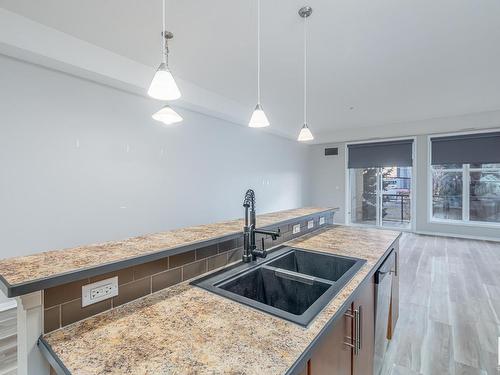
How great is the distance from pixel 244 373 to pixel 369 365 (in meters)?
1.31

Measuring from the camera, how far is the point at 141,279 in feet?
3.77

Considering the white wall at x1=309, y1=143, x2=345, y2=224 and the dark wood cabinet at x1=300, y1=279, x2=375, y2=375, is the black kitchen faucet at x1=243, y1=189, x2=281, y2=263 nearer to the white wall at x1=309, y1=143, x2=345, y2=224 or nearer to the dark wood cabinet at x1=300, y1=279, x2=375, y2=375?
the dark wood cabinet at x1=300, y1=279, x2=375, y2=375

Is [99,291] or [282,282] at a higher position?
[99,291]

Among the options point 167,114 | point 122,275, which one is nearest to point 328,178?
point 167,114

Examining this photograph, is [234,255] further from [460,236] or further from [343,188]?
[343,188]

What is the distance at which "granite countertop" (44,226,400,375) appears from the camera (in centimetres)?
73

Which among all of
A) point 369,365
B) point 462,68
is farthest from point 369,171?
point 369,365

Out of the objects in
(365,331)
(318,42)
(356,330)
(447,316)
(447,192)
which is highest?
(318,42)

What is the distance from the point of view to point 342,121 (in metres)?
6.76

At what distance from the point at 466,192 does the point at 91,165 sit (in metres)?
8.11

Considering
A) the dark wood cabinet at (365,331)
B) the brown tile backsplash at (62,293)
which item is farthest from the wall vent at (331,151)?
the brown tile backsplash at (62,293)

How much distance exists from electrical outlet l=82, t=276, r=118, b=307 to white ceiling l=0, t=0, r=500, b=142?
8.09 feet

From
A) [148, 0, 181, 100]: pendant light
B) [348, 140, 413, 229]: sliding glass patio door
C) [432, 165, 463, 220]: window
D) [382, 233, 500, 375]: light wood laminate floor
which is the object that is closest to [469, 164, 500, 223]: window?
[432, 165, 463, 220]: window

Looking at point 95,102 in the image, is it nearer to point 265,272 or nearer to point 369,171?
point 265,272
